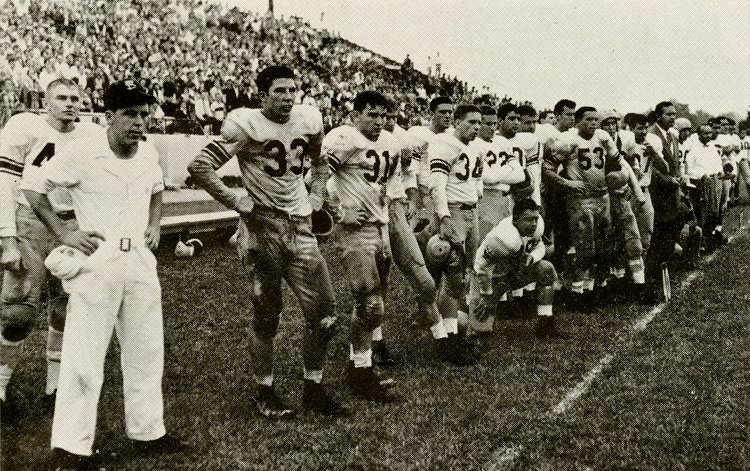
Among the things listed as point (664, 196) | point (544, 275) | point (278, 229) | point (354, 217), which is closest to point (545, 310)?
point (544, 275)

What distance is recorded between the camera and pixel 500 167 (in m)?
8.38

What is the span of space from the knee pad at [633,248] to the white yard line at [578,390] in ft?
2.28

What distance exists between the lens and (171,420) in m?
5.37

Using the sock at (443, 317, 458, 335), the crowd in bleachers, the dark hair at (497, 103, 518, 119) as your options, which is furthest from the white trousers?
the crowd in bleachers

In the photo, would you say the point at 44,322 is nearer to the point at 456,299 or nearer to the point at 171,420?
the point at 171,420

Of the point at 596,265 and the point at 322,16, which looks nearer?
the point at 596,265

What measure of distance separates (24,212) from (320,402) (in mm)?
2422

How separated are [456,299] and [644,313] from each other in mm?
2740

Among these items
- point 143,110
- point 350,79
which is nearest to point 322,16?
point 350,79

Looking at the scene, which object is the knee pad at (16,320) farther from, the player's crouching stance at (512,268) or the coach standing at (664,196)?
the coach standing at (664,196)

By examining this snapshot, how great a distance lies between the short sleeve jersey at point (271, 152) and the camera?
5.34 m

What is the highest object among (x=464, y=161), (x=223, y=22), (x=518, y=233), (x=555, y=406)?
(x=223, y=22)

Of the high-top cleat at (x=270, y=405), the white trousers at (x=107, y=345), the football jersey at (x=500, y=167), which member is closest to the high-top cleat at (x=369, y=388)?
the high-top cleat at (x=270, y=405)

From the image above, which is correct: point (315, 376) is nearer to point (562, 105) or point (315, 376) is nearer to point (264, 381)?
point (264, 381)
